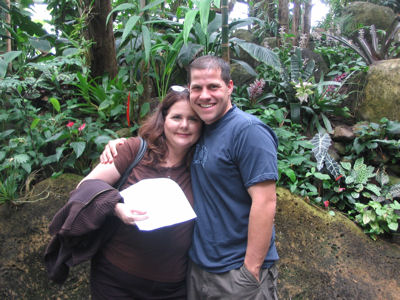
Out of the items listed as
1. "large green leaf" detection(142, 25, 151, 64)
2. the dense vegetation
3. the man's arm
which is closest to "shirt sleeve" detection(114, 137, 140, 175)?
the man's arm

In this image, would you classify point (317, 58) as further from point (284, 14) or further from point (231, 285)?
point (231, 285)

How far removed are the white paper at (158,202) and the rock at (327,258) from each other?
4.44ft

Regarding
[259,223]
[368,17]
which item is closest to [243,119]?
[259,223]

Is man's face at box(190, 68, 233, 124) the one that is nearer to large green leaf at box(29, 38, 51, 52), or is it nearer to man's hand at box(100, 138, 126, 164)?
man's hand at box(100, 138, 126, 164)

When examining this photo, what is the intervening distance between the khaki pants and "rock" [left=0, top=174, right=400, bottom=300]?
1.05m

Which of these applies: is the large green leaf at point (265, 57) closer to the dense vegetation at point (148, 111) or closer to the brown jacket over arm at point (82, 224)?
the dense vegetation at point (148, 111)

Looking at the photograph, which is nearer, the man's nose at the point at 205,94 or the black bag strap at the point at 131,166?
the man's nose at the point at 205,94

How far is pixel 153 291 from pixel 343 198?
1946 millimetres

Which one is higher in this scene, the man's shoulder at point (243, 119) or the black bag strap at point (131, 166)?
the man's shoulder at point (243, 119)

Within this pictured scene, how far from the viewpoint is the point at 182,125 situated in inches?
57.1

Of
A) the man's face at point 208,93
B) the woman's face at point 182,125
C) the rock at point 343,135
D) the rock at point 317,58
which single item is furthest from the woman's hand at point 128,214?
the rock at point 317,58

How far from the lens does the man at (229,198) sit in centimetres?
123

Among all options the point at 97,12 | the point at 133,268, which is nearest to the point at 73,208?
the point at 133,268

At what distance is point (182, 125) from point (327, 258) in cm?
169
